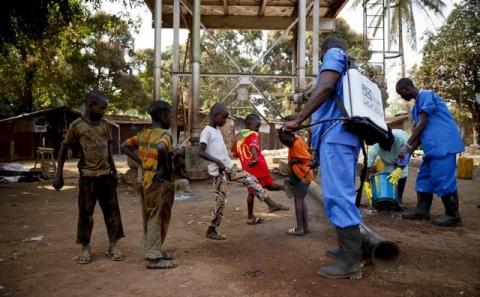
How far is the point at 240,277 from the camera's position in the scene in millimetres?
3111

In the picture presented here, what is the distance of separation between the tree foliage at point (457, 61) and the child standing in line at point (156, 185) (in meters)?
21.3

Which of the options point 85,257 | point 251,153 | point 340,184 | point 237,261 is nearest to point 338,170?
point 340,184

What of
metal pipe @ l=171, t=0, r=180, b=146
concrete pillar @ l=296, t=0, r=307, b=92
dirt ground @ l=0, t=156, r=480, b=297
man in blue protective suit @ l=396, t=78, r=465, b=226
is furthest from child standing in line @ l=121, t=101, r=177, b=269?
concrete pillar @ l=296, t=0, r=307, b=92

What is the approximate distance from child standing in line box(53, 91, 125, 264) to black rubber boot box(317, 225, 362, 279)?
188 centimetres

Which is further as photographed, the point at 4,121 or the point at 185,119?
the point at 4,121

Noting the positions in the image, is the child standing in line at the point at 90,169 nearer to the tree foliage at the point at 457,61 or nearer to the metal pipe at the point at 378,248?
the metal pipe at the point at 378,248

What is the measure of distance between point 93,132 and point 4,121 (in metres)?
21.6

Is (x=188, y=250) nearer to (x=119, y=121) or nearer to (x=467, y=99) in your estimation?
(x=467, y=99)

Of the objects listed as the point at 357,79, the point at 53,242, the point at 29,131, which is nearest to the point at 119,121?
the point at 29,131

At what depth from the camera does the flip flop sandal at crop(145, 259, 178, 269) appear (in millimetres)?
3348

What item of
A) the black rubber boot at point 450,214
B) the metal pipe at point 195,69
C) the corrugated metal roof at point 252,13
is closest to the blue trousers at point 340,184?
the black rubber boot at point 450,214

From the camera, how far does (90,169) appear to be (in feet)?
12.0

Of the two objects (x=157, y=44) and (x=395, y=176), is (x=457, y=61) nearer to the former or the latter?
(x=157, y=44)

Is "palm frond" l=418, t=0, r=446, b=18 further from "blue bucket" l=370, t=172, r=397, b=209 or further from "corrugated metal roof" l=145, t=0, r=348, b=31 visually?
"blue bucket" l=370, t=172, r=397, b=209
